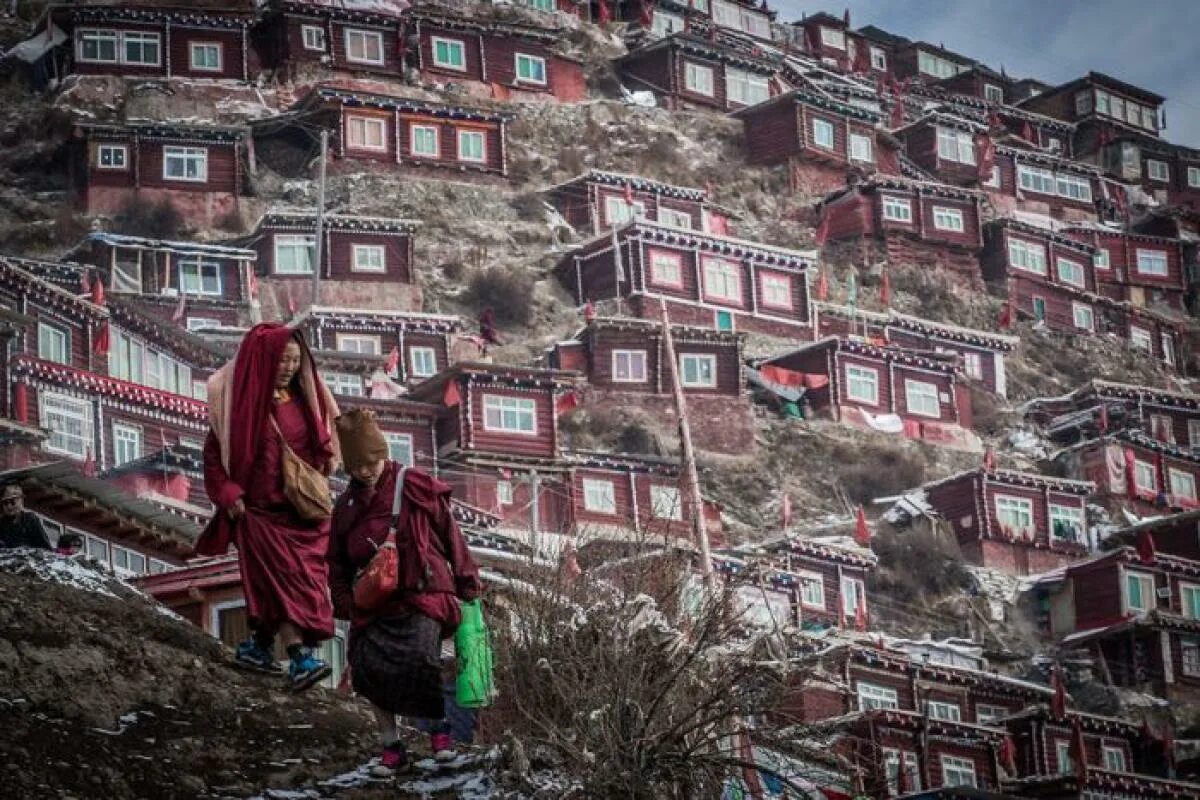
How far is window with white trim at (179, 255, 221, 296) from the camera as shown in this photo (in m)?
70.5

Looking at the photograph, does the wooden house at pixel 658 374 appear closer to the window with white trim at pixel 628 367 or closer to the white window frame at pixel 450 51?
the window with white trim at pixel 628 367

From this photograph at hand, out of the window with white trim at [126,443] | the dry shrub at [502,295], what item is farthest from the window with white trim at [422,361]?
the window with white trim at [126,443]

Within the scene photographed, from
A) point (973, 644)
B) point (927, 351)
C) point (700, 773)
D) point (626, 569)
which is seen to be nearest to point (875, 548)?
point (973, 644)

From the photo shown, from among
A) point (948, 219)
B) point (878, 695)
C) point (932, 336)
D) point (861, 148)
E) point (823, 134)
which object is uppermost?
point (823, 134)

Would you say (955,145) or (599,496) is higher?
(955,145)

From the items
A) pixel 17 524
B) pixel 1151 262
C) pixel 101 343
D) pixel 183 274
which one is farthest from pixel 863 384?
pixel 17 524

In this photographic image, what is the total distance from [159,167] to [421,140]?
10.1 metres

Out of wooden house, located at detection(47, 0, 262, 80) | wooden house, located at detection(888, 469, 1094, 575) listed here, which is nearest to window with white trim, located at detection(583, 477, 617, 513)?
wooden house, located at detection(888, 469, 1094, 575)

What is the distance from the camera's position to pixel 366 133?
267 ft

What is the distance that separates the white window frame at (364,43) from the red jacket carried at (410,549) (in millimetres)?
76881

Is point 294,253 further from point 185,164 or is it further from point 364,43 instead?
point 364,43

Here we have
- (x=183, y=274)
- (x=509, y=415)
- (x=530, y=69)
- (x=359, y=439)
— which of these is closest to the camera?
(x=359, y=439)

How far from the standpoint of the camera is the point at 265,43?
8862 cm

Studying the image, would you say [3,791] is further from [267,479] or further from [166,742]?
[267,479]
